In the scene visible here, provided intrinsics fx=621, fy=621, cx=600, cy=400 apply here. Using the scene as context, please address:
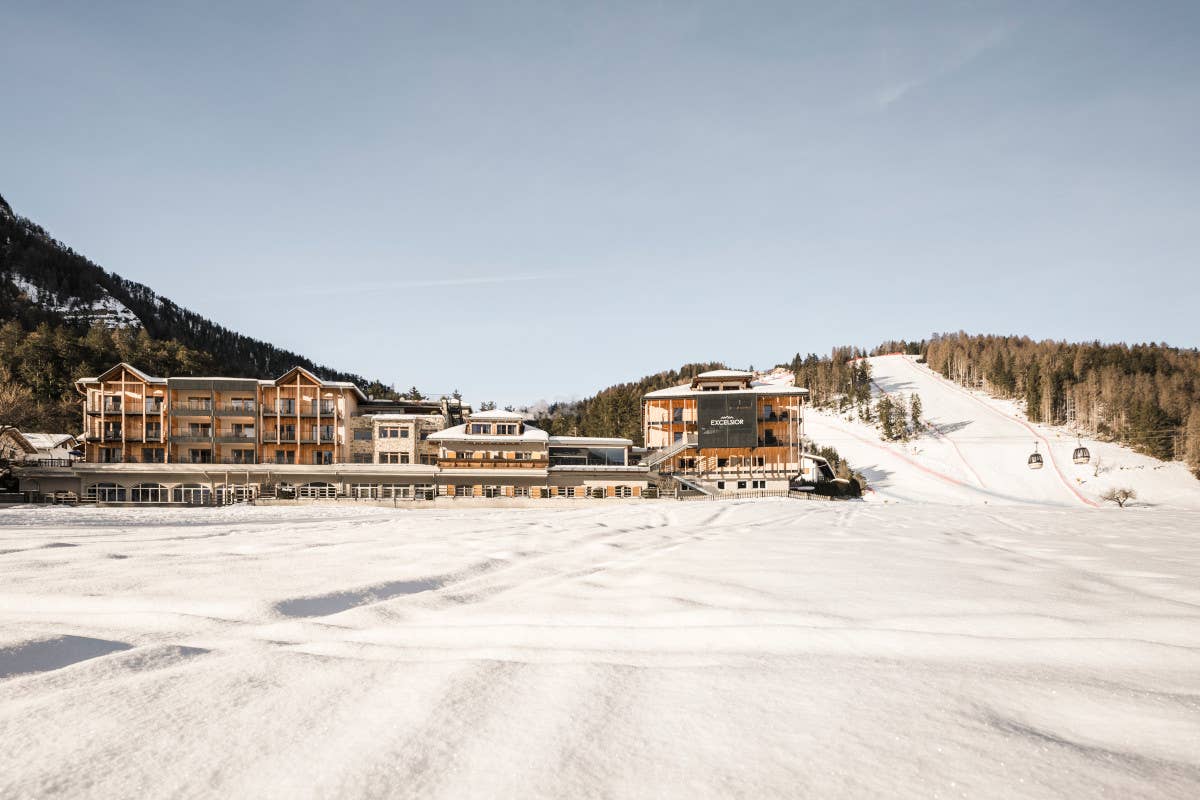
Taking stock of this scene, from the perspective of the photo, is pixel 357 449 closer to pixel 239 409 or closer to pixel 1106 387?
pixel 239 409

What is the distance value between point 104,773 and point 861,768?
2.23 m

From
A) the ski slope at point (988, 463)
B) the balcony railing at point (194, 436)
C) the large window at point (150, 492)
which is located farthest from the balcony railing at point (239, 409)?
the ski slope at point (988, 463)

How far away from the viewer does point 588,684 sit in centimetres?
258

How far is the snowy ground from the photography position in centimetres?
184

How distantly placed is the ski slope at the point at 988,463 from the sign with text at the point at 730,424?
15509mm

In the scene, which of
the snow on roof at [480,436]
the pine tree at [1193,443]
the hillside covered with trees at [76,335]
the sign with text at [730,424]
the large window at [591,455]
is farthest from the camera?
the pine tree at [1193,443]

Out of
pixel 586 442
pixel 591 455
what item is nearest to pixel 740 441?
pixel 591 455

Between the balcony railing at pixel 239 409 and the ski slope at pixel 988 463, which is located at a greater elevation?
the balcony railing at pixel 239 409

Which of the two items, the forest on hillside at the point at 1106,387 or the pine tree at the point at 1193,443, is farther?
the forest on hillside at the point at 1106,387

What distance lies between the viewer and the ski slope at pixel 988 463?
192 ft

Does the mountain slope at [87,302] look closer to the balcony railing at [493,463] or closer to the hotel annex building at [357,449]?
the hotel annex building at [357,449]

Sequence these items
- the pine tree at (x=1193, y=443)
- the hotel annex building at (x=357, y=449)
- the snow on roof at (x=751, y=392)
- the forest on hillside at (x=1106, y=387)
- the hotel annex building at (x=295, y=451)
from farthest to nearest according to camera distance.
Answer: the forest on hillside at (x=1106, y=387)
the pine tree at (x=1193, y=443)
the snow on roof at (x=751, y=392)
the hotel annex building at (x=357, y=449)
the hotel annex building at (x=295, y=451)

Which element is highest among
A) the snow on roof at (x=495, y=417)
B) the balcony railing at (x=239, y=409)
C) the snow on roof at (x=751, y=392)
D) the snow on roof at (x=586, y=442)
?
the snow on roof at (x=751, y=392)

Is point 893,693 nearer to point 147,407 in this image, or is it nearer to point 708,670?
point 708,670
